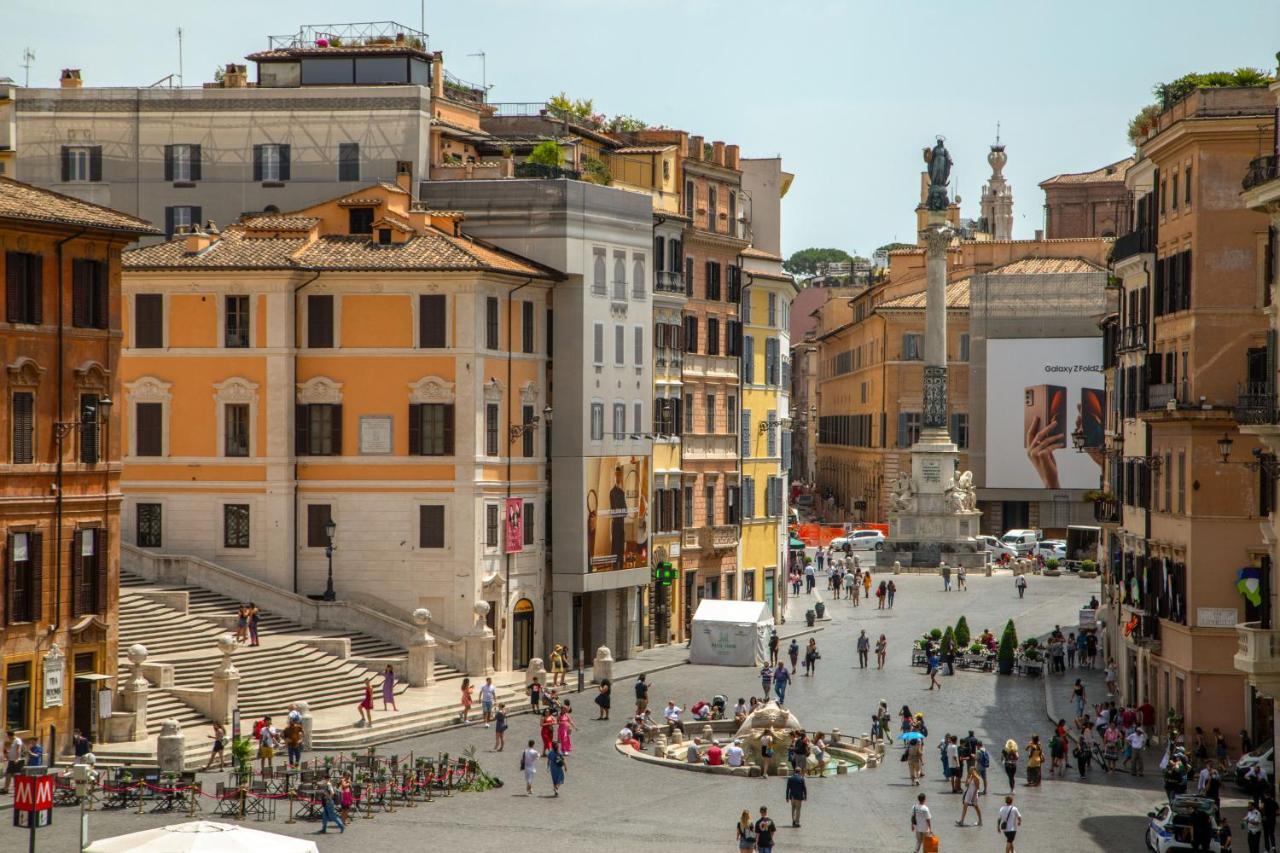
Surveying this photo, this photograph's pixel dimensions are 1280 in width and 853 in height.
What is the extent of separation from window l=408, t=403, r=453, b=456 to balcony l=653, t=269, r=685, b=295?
13.9 m

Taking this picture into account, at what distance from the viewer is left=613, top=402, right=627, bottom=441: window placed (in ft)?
236

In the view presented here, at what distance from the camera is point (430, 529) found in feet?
210

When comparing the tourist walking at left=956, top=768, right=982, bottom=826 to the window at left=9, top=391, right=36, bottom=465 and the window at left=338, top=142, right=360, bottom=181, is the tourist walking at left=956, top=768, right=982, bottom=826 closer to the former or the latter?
the window at left=9, top=391, right=36, bottom=465

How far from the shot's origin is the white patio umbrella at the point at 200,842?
97.5 feet

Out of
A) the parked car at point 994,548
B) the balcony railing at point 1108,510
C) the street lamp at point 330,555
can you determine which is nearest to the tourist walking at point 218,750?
the street lamp at point 330,555

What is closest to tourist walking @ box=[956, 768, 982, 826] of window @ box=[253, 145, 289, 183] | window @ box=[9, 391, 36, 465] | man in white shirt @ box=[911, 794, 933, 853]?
man in white shirt @ box=[911, 794, 933, 853]

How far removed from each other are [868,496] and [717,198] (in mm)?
66355

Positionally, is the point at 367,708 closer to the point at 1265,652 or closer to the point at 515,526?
the point at 515,526

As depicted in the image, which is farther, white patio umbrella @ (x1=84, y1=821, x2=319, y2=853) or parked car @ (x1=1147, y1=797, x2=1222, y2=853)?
parked car @ (x1=1147, y1=797, x2=1222, y2=853)

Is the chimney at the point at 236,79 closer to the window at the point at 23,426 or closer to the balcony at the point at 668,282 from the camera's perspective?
the balcony at the point at 668,282

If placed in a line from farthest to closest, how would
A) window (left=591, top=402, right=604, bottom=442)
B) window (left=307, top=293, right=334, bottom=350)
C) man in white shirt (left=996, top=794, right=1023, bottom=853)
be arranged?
window (left=591, top=402, right=604, bottom=442) → window (left=307, top=293, right=334, bottom=350) → man in white shirt (left=996, top=794, right=1023, bottom=853)

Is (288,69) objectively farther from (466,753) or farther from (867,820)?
(867,820)

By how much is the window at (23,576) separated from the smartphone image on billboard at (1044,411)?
3482 inches

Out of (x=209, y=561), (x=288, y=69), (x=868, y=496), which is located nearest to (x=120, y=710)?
(x=209, y=561)
